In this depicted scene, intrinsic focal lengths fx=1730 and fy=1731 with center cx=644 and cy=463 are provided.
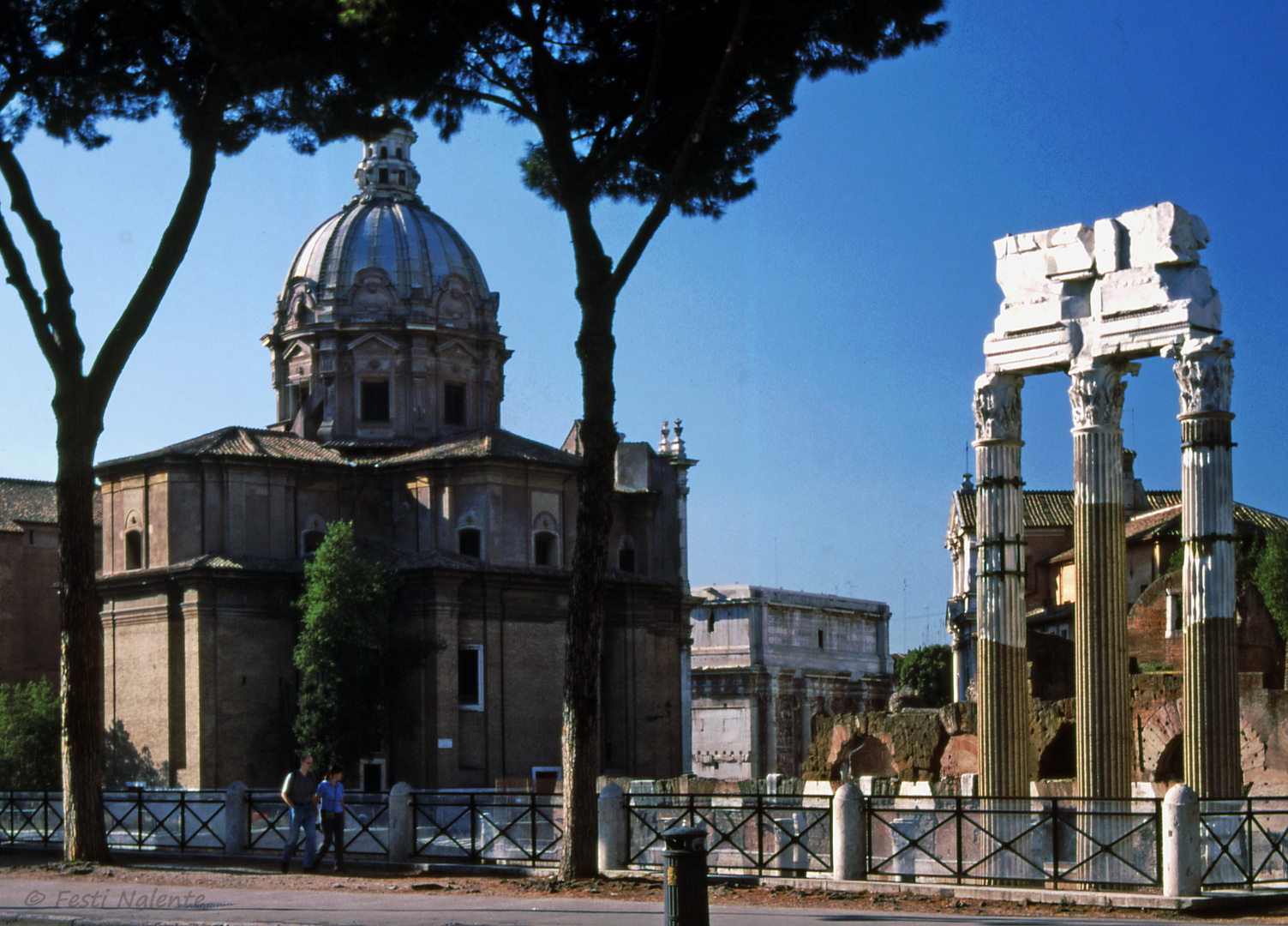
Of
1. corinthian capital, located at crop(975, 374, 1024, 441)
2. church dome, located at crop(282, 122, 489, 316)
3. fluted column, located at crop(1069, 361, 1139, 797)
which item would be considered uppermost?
church dome, located at crop(282, 122, 489, 316)

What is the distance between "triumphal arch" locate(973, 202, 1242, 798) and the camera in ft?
55.4

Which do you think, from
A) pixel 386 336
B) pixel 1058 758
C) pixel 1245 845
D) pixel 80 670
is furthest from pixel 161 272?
pixel 386 336

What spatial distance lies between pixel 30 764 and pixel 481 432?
13.5 m

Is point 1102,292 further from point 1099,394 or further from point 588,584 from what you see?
point 588,584

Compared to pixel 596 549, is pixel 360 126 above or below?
above

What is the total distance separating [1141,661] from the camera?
3253cm

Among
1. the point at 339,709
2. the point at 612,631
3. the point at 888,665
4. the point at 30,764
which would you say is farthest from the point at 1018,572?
the point at 888,665

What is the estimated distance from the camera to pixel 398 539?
4375cm

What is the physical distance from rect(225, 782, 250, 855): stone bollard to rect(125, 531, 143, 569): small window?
24280 millimetres

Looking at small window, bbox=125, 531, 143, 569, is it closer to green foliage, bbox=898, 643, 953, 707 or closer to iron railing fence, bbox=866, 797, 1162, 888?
iron railing fence, bbox=866, 797, 1162, 888

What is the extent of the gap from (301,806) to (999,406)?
8.54 meters

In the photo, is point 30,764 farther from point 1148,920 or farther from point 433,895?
point 1148,920

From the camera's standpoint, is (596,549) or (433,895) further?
(596,549)

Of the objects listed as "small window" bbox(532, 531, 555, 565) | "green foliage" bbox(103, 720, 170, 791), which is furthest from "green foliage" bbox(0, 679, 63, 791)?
"small window" bbox(532, 531, 555, 565)
